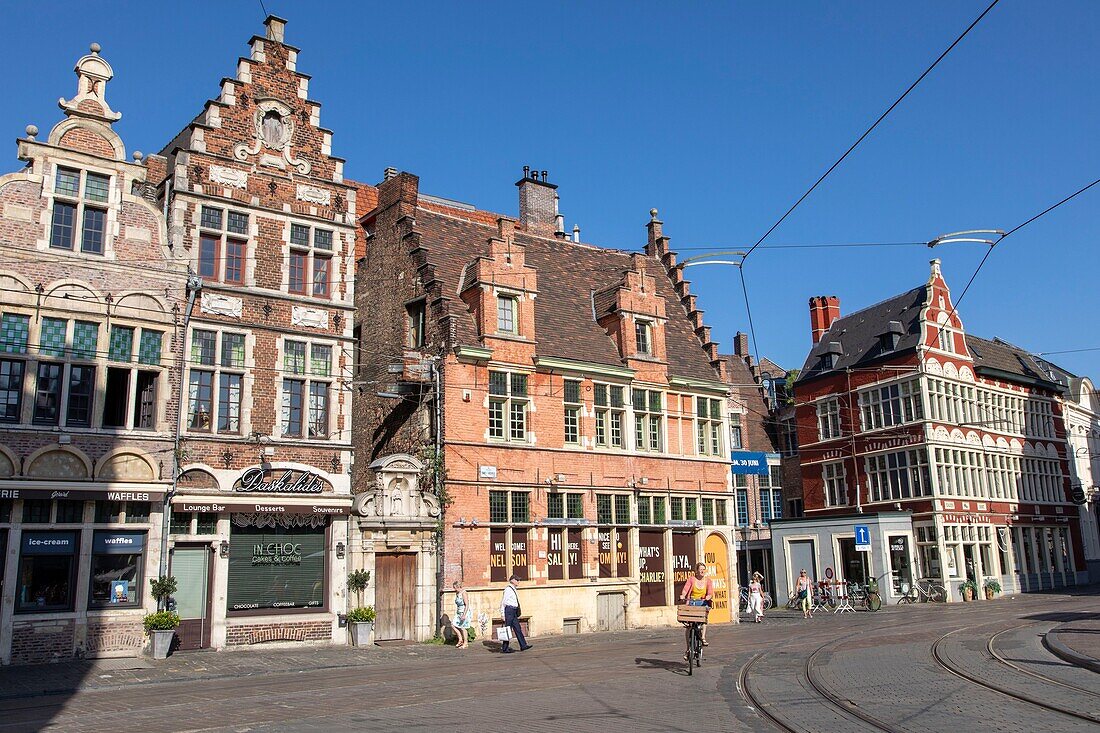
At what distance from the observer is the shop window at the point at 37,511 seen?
66.2 ft

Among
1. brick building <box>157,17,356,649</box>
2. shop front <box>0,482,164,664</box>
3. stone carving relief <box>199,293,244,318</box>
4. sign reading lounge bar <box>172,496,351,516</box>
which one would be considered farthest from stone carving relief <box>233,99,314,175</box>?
shop front <box>0,482,164,664</box>

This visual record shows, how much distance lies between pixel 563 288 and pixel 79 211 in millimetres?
16664

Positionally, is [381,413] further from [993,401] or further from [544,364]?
[993,401]

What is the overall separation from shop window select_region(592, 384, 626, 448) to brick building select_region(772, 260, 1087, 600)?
17.0 meters

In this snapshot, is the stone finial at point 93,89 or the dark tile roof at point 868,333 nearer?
the stone finial at point 93,89

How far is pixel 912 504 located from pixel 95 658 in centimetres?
3851

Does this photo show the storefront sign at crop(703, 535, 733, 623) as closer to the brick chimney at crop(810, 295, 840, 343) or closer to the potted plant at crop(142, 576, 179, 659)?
the potted plant at crop(142, 576, 179, 659)

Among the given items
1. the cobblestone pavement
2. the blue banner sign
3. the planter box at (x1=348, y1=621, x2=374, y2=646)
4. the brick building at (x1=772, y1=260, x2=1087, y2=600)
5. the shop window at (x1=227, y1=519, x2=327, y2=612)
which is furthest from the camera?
the brick building at (x1=772, y1=260, x2=1087, y2=600)

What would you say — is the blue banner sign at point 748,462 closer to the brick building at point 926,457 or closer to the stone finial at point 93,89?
the brick building at point 926,457

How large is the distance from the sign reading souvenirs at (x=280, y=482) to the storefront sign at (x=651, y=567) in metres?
11.8

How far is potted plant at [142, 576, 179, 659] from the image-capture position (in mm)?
20312

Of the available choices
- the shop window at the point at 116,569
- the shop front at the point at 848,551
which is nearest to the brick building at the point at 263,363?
the shop window at the point at 116,569

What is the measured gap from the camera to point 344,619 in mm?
23859

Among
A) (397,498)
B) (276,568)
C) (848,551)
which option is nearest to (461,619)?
(397,498)
